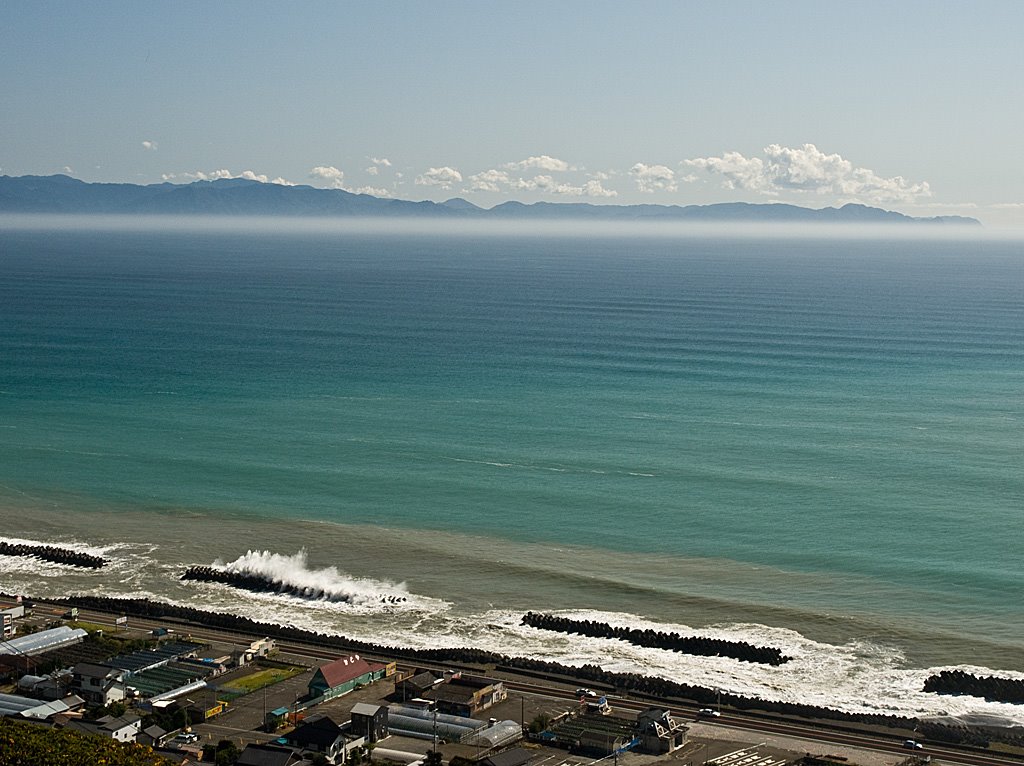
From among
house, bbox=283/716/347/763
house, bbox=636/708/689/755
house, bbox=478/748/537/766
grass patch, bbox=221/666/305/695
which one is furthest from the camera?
grass patch, bbox=221/666/305/695

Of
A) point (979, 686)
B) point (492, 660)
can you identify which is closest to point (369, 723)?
point (492, 660)

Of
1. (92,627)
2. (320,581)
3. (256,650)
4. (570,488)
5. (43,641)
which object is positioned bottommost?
(92,627)

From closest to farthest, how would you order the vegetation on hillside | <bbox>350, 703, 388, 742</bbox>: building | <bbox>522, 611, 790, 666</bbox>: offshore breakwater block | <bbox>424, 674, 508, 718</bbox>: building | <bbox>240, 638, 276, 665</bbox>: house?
the vegetation on hillside → <bbox>350, 703, 388, 742</bbox>: building → <bbox>424, 674, 508, 718</bbox>: building → <bbox>240, 638, 276, 665</bbox>: house → <bbox>522, 611, 790, 666</bbox>: offshore breakwater block

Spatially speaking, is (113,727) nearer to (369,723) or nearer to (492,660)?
(369,723)

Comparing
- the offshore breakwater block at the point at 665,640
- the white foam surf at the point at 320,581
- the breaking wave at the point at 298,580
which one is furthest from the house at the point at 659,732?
the breaking wave at the point at 298,580

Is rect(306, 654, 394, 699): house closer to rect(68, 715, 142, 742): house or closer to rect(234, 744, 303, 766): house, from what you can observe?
rect(234, 744, 303, 766): house

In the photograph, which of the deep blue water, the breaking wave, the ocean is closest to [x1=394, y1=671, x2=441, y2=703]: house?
the ocean
